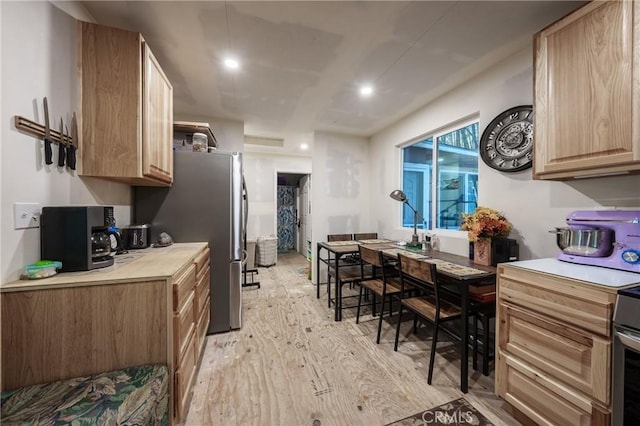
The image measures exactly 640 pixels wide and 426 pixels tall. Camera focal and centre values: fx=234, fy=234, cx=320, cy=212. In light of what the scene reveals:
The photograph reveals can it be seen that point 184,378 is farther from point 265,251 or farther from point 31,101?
point 265,251

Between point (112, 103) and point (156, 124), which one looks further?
point (156, 124)

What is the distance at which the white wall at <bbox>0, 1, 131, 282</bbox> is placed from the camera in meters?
1.01

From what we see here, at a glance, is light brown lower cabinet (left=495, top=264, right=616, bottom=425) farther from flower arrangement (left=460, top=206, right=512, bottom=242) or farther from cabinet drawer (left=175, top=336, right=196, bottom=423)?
cabinet drawer (left=175, top=336, right=196, bottom=423)

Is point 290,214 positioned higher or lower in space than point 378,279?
higher

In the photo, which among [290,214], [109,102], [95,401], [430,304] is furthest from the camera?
[290,214]

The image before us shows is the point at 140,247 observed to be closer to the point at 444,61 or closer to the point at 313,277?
the point at 313,277

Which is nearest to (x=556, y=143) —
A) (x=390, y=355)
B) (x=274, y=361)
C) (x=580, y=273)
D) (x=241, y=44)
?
(x=580, y=273)

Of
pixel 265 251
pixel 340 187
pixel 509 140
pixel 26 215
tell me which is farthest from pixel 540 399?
pixel 265 251

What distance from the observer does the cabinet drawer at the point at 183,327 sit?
1220mm

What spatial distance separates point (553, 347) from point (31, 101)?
2.85 m

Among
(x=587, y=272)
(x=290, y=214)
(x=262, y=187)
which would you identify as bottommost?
(x=587, y=272)

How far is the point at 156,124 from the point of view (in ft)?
5.80

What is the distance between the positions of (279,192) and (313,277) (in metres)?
3.40

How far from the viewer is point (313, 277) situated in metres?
3.89
